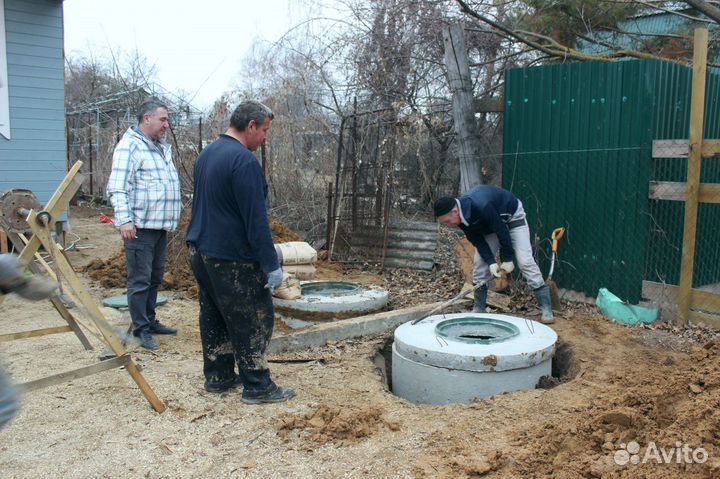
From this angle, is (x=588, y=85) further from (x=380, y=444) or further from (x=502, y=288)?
(x=380, y=444)

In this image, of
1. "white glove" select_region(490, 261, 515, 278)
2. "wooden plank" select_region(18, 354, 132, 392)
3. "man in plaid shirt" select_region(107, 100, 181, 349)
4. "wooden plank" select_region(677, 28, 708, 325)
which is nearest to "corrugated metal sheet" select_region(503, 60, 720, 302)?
"wooden plank" select_region(677, 28, 708, 325)

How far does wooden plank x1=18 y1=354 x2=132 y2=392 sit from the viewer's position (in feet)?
10.3

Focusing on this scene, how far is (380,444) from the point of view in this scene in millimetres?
3270

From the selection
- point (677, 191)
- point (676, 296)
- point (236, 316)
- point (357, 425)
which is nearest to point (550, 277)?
point (676, 296)

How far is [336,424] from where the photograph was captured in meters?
3.42

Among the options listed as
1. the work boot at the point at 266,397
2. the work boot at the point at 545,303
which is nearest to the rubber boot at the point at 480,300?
the work boot at the point at 545,303

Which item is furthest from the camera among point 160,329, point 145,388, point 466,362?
point 160,329

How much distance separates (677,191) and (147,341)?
4620mm

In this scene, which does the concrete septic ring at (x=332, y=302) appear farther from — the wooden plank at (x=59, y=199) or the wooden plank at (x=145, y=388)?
the wooden plank at (x=59, y=199)

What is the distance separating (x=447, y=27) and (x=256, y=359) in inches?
175

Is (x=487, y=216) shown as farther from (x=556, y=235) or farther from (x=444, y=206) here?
(x=556, y=235)

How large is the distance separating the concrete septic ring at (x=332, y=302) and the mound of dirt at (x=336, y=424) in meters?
2.08

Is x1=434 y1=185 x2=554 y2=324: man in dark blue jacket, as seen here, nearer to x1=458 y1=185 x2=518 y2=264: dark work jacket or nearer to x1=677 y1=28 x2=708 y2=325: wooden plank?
x1=458 y1=185 x2=518 y2=264: dark work jacket

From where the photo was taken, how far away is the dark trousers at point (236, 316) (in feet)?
12.2
